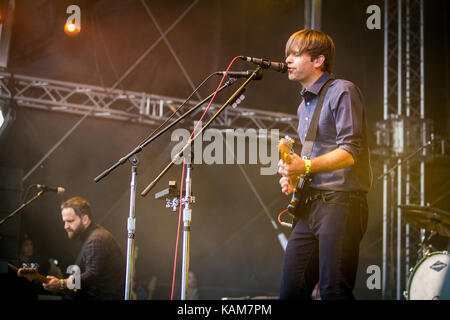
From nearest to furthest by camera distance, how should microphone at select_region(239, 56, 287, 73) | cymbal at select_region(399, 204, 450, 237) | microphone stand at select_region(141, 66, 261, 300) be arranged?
microphone at select_region(239, 56, 287, 73)
microphone stand at select_region(141, 66, 261, 300)
cymbal at select_region(399, 204, 450, 237)

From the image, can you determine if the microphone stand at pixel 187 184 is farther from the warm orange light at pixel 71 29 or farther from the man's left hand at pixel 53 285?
the warm orange light at pixel 71 29

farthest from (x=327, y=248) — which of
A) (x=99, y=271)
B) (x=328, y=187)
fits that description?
(x=99, y=271)

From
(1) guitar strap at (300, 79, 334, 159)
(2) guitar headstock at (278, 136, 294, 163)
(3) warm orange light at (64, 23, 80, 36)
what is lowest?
(2) guitar headstock at (278, 136, 294, 163)

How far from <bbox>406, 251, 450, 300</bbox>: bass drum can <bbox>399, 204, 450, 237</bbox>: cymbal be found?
0.29m

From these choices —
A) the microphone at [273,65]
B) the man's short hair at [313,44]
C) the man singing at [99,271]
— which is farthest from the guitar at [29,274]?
the man's short hair at [313,44]

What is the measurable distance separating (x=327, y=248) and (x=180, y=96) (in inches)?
202

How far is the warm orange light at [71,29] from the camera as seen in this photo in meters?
6.23

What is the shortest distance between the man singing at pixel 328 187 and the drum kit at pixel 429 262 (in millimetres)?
2601

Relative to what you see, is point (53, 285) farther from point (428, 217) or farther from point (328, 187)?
point (428, 217)

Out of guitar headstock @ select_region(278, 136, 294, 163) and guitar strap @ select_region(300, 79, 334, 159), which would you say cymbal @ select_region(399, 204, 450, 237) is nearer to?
guitar strap @ select_region(300, 79, 334, 159)

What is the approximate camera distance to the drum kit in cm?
442

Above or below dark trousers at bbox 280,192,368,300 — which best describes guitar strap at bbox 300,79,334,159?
above

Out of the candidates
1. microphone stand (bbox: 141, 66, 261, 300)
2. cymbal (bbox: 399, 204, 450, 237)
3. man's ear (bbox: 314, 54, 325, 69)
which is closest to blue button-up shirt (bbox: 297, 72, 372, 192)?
man's ear (bbox: 314, 54, 325, 69)
